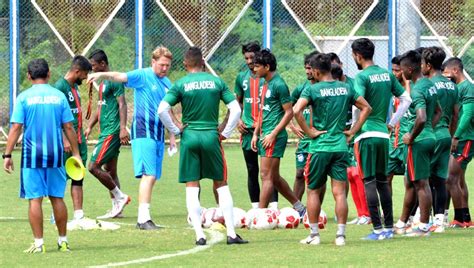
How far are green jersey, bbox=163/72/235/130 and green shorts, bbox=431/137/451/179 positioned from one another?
2.68 m

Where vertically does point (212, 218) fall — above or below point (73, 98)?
below

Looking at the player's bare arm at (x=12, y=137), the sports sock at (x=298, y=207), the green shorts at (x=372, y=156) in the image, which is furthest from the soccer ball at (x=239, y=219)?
the player's bare arm at (x=12, y=137)

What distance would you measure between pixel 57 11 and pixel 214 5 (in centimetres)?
375

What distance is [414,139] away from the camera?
13.9m

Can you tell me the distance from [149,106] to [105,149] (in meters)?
1.92

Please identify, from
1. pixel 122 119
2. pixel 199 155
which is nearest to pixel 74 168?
pixel 199 155

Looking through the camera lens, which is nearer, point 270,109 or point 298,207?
point 270,109

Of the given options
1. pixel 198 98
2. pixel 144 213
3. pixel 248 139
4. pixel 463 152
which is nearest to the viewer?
pixel 198 98

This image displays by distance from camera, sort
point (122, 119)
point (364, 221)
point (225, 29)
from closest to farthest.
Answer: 1. point (364, 221)
2. point (122, 119)
3. point (225, 29)

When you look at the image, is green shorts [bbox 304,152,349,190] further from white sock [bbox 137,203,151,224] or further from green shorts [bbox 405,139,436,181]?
white sock [bbox 137,203,151,224]

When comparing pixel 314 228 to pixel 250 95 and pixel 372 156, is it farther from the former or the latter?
pixel 250 95

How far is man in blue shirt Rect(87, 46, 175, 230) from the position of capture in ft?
49.7

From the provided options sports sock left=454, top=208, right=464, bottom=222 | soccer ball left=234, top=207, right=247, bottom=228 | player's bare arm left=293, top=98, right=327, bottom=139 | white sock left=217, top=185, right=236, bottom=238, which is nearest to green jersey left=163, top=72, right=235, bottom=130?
white sock left=217, top=185, right=236, bottom=238

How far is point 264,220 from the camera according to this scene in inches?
597
